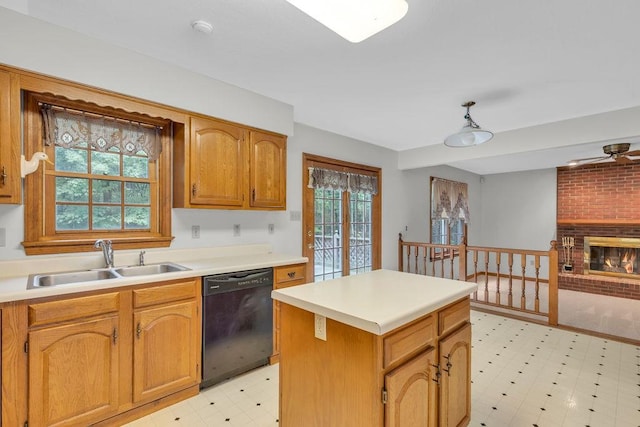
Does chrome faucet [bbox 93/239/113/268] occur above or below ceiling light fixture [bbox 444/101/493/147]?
below

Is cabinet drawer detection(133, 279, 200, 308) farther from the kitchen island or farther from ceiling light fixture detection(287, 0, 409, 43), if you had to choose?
ceiling light fixture detection(287, 0, 409, 43)

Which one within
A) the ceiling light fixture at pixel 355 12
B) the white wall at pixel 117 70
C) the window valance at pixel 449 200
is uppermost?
the white wall at pixel 117 70

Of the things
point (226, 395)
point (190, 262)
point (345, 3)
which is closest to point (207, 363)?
point (226, 395)

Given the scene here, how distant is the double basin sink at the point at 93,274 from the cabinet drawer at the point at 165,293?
0.15 meters

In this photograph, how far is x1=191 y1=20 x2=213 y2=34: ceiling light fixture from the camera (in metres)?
1.86

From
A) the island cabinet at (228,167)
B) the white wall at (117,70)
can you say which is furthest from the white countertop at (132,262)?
the white wall at (117,70)

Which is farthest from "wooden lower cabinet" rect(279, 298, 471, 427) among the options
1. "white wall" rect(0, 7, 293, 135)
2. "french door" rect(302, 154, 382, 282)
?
"french door" rect(302, 154, 382, 282)

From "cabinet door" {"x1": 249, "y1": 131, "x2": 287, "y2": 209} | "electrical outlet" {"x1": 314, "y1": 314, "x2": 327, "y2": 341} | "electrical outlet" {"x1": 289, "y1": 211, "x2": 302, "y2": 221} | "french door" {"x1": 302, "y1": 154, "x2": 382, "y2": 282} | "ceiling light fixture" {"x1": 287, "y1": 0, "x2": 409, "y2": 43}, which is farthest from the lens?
"french door" {"x1": 302, "y1": 154, "x2": 382, "y2": 282}

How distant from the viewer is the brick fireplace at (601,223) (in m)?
5.31

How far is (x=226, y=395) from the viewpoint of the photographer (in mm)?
2301

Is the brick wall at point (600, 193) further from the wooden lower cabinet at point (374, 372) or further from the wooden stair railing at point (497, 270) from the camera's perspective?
the wooden lower cabinet at point (374, 372)

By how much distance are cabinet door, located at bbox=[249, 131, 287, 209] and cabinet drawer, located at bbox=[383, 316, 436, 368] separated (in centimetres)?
194

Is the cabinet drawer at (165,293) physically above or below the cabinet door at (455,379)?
above

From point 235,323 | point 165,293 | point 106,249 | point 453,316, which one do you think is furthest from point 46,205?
point 453,316
